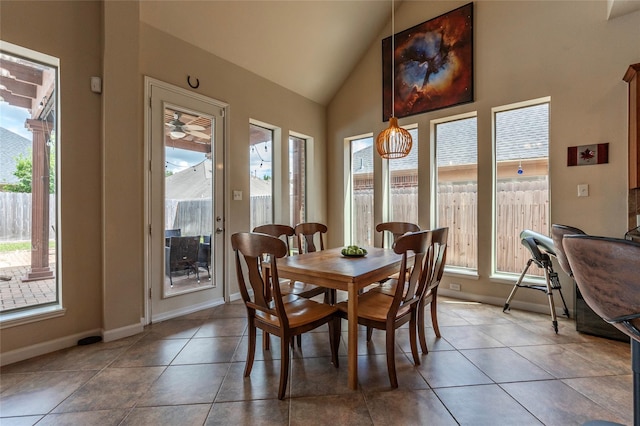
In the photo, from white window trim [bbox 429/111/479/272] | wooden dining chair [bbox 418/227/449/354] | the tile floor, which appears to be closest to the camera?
the tile floor

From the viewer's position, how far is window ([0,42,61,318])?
7.29ft

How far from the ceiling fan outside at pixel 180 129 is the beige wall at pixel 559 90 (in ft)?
9.31

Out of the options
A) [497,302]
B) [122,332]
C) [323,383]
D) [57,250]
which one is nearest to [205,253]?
[122,332]

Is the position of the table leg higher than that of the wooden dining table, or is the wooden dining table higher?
the wooden dining table

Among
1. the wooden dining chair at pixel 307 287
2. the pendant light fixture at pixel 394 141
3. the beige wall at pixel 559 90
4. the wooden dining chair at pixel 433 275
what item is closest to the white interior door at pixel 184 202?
the wooden dining chair at pixel 307 287

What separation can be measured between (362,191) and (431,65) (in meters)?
2.00

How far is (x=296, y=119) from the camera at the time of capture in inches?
176

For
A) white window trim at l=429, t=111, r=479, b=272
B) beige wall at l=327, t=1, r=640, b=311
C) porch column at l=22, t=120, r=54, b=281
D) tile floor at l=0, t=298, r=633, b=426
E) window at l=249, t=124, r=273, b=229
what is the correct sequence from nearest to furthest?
tile floor at l=0, t=298, r=633, b=426
porch column at l=22, t=120, r=54, b=281
beige wall at l=327, t=1, r=640, b=311
white window trim at l=429, t=111, r=479, b=272
window at l=249, t=124, r=273, b=229

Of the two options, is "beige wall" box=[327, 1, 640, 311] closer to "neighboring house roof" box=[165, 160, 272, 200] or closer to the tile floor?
the tile floor

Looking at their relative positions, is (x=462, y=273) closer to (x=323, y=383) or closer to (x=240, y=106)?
(x=323, y=383)

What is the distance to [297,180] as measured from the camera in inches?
183

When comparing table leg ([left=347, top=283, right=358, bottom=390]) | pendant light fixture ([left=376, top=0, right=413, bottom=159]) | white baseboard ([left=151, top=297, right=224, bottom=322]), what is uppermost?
pendant light fixture ([left=376, top=0, right=413, bottom=159])

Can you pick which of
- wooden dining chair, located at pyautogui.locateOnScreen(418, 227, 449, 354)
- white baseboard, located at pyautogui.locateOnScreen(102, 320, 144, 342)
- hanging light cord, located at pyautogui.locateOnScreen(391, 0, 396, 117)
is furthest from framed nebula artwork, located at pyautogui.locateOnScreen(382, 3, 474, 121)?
white baseboard, located at pyautogui.locateOnScreen(102, 320, 144, 342)

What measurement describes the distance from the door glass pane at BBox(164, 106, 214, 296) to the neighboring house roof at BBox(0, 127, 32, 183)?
3.51 ft
